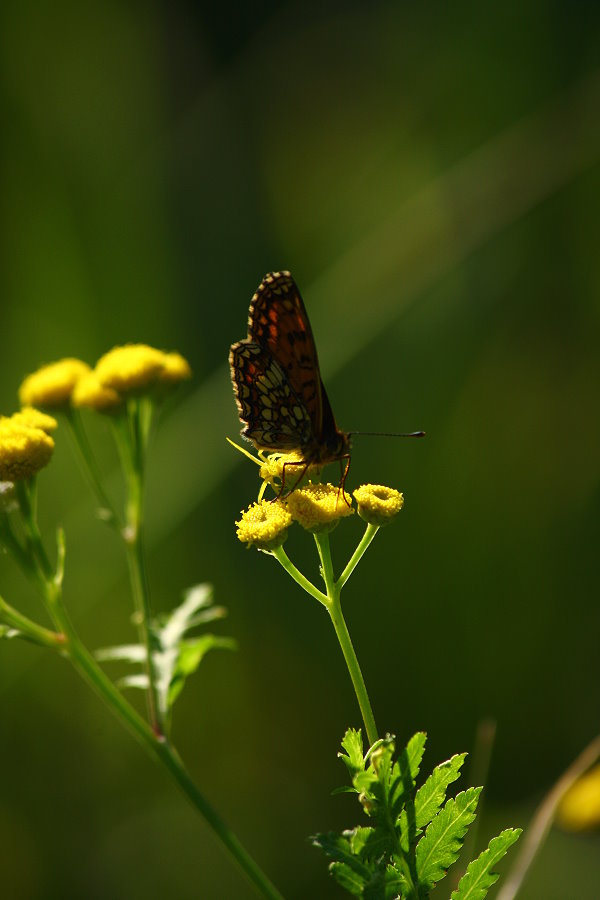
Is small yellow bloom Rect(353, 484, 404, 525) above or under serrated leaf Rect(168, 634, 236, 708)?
above

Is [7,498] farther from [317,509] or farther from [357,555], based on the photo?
[357,555]

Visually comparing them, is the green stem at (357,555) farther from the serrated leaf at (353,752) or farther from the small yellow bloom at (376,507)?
the serrated leaf at (353,752)

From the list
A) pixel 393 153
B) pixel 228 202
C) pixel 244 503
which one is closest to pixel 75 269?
pixel 228 202

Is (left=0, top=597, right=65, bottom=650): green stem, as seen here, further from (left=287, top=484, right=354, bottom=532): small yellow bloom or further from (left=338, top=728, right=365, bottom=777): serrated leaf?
(left=338, top=728, right=365, bottom=777): serrated leaf

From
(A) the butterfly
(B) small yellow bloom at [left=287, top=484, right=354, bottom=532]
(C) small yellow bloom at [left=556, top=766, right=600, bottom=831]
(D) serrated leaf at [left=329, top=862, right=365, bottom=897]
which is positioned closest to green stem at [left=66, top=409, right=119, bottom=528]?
(A) the butterfly

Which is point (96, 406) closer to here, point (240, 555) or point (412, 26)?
point (240, 555)

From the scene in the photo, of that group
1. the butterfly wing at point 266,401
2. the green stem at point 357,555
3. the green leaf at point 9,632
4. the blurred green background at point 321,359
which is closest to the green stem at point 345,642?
the green stem at point 357,555

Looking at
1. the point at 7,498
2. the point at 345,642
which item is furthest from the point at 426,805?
the point at 7,498
